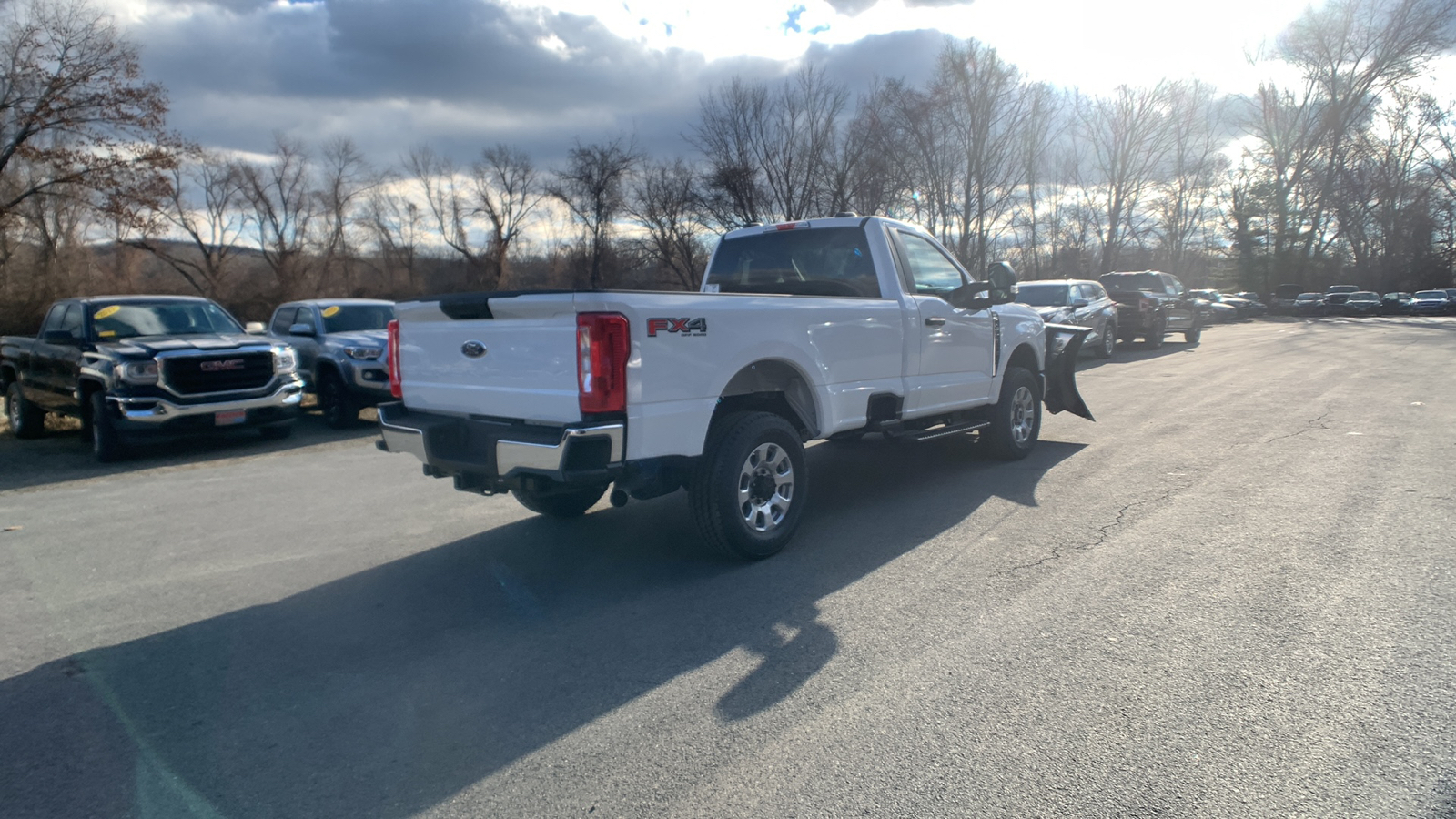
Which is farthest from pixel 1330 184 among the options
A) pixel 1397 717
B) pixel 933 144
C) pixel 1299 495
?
pixel 1397 717

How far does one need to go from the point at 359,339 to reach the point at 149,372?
3130mm

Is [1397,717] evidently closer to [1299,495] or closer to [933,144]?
[1299,495]

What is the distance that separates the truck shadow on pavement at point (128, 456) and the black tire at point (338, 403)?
5.3 inches

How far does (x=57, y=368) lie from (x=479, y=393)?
8.44 m

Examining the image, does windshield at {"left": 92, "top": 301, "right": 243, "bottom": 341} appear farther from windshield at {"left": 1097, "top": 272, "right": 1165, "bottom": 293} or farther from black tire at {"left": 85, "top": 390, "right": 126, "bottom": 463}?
windshield at {"left": 1097, "top": 272, "right": 1165, "bottom": 293}

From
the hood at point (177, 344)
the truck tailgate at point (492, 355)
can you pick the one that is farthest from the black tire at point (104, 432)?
the truck tailgate at point (492, 355)

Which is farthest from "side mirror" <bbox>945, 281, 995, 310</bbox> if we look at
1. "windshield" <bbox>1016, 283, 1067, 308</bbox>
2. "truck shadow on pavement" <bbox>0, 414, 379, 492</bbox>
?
"windshield" <bbox>1016, 283, 1067, 308</bbox>

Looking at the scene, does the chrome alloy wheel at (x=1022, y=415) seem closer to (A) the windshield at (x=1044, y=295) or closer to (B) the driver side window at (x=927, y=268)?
(B) the driver side window at (x=927, y=268)

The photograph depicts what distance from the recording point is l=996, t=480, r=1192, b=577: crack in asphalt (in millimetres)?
4758

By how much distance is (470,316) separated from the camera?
15.6 feet

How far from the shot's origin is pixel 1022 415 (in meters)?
7.92

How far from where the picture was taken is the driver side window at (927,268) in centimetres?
661

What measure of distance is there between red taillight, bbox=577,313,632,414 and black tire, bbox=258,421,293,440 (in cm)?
845

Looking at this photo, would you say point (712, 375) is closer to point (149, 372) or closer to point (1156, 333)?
point (149, 372)
